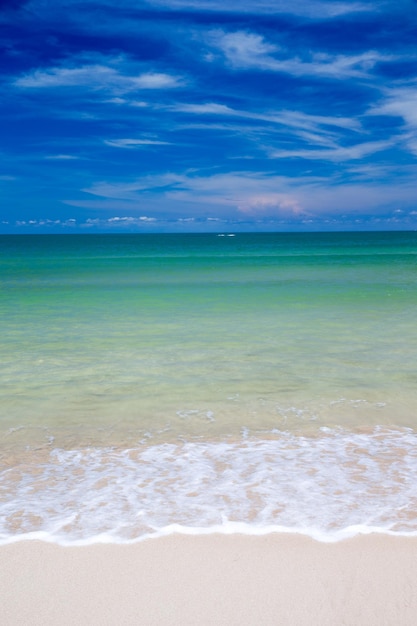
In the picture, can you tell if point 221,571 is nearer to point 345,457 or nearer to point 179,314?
point 345,457

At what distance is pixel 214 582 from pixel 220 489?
3.80 ft

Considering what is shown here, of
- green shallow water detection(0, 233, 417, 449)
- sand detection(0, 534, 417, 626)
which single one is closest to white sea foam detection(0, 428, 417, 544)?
sand detection(0, 534, 417, 626)

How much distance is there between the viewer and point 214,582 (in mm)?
3164

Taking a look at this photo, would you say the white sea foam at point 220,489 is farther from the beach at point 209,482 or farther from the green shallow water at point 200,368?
the green shallow water at point 200,368

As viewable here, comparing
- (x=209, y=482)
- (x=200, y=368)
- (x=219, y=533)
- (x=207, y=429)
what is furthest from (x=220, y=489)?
(x=200, y=368)

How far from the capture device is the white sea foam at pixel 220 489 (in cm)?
373

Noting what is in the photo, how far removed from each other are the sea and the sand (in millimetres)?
162

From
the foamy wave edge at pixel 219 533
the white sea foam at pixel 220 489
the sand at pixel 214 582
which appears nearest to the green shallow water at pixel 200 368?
the white sea foam at pixel 220 489

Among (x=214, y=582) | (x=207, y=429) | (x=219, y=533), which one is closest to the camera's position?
(x=214, y=582)

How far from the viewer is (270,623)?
2.85 metres

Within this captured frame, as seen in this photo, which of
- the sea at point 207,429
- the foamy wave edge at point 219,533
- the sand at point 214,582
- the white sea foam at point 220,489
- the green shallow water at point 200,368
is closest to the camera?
the sand at point 214,582

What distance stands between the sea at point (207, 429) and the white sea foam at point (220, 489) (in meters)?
0.01

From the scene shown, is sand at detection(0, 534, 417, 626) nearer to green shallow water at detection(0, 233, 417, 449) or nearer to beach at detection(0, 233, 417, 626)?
beach at detection(0, 233, 417, 626)

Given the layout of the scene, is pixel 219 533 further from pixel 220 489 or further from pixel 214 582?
pixel 220 489
